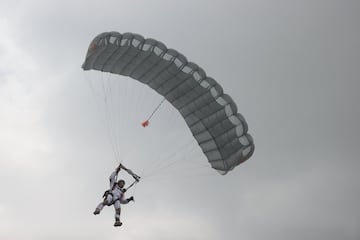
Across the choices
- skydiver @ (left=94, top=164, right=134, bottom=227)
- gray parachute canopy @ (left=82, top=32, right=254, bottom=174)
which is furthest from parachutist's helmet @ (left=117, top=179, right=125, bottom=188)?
gray parachute canopy @ (left=82, top=32, right=254, bottom=174)

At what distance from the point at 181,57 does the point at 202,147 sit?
15.1 feet

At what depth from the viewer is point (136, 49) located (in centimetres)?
2478

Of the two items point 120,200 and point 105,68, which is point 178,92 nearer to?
point 105,68

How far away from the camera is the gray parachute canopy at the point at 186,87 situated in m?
24.7

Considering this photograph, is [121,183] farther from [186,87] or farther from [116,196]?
[186,87]

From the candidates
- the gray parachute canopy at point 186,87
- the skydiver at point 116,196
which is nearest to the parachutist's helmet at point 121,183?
the skydiver at point 116,196

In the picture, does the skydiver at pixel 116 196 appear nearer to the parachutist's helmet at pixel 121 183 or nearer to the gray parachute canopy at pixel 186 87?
the parachutist's helmet at pixel 121 183

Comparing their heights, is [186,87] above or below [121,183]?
above

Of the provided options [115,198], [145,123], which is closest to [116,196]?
[115,198]

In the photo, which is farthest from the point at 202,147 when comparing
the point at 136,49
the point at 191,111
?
the point at 136,49

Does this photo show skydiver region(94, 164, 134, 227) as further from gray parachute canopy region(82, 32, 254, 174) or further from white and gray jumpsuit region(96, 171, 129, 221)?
gray parachute canopy region(82, 32, 254, 174)

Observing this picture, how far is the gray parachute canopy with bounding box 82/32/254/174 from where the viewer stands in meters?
24.7

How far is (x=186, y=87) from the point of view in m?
25.7

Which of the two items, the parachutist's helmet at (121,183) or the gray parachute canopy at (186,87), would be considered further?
the parachutist's helmet at (121,183)
